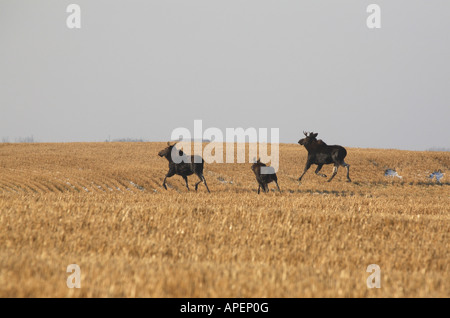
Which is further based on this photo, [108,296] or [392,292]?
[392,292]

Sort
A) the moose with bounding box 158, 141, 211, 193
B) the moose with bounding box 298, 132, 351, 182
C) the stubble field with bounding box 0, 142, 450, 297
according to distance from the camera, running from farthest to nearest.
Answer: the moose with bounding box 298, 132, 351, 182 → the moose with bounding box 158, 141, 211, 193 → the stubble field with bounding box 0, 142, 450, 297

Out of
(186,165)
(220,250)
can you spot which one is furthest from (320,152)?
(220,250)

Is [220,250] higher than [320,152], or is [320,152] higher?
[320,152]

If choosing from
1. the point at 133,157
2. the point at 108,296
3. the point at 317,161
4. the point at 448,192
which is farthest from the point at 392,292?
the point at 133,157

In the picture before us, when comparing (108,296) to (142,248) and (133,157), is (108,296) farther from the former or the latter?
(133,157)

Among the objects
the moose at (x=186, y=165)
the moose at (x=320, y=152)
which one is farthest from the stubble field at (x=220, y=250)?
the moose at (x=320, y=152)

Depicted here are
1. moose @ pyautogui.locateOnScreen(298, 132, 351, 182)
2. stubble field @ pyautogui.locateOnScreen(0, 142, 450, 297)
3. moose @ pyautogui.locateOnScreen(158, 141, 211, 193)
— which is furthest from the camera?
moose @ pyautogui.locateOnScreen(298, 132, 351, 182)

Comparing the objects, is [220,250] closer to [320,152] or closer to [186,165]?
[186,165]

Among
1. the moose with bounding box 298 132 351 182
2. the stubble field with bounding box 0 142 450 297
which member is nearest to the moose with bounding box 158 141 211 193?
the stubble field with bounding box 0 142 450 297

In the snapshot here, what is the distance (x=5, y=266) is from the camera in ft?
20.0

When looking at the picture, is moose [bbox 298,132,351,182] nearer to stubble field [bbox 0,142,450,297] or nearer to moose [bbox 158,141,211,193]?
moose [bbox 158,141,211,193]

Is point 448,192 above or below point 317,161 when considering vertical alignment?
below
